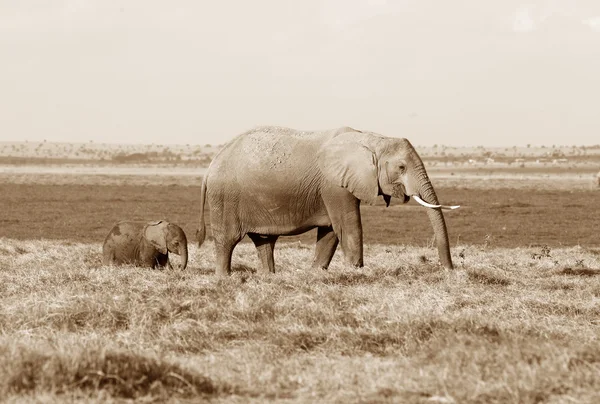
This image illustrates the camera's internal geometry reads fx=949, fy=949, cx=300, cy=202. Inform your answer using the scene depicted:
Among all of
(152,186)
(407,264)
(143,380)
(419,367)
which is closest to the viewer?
(143,380)

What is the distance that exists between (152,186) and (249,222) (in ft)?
107

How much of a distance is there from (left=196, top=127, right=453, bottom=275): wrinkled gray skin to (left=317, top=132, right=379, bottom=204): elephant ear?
0.04 ft

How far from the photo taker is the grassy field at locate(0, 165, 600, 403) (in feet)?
22.7

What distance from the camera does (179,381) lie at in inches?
276

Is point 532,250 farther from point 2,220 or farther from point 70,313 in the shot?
point 2,220

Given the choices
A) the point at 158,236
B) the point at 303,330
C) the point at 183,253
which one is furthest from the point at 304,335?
the point at 158,236

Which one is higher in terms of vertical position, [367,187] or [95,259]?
[367,187]

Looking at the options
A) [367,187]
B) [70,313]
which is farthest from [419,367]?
[367,187]

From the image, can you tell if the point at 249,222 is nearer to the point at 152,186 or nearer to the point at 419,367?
→ the point at 419,367

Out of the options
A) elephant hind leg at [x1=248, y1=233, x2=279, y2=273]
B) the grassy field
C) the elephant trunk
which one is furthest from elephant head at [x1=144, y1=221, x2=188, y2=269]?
the elephant trunk

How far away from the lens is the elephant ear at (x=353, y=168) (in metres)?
12.8

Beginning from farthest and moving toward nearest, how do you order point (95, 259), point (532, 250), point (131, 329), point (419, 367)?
1. point (532, 250)
2. point (95, 259)
3. point (131, 329)
4. point (419, 367)

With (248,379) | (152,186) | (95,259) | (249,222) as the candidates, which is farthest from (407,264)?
(152,186)

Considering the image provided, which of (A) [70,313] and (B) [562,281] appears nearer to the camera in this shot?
(A) [70,313]
